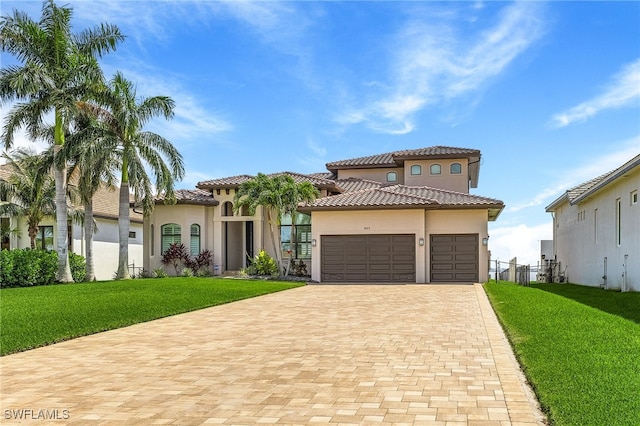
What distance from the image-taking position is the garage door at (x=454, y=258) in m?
25.0

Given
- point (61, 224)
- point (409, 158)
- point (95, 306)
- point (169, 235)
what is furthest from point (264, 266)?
point (95, 306)

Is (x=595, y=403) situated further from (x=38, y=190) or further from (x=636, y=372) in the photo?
(x=38, y=190)

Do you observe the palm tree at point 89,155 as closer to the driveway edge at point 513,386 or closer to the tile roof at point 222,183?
the tile roof at point 222,183

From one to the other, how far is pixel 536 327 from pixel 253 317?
20.0ft

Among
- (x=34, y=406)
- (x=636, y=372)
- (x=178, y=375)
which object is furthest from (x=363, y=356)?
(x=34, y=406)

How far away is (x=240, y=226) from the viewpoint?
3284 centimetres

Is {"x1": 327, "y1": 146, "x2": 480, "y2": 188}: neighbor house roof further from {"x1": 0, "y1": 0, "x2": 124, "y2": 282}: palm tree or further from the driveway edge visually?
the driveway edge

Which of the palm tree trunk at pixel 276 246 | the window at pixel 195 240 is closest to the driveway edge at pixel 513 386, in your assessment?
the palm tree trunk at pixel 276 246

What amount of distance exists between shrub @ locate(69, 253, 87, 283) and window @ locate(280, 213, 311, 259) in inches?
383

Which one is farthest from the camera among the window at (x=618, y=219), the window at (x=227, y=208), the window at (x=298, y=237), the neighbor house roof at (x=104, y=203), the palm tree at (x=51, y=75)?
the neighbor house roof at (x=104, y=203)

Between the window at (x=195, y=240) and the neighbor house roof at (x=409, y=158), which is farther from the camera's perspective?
the neighbor house roof at (x=409, y=158)

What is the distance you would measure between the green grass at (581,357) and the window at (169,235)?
20480 mm

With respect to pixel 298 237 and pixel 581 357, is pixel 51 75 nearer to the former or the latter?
pixel 298 237

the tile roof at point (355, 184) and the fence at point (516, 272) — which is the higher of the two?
the tile roof at point (355, 184)
